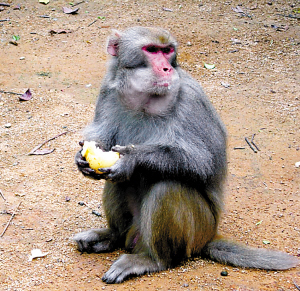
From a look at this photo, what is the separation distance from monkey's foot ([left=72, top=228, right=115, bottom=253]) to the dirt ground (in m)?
A: 0.07

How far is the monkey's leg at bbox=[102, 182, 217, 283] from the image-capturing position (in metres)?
4.63

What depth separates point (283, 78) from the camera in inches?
381

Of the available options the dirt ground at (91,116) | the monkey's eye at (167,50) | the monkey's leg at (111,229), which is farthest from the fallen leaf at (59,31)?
the monkey's eye at (167,50)

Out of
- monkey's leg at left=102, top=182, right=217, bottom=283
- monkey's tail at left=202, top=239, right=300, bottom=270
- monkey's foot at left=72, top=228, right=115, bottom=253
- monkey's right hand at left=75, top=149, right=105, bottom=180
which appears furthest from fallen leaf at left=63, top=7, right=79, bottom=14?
monkey's tail at left=202, top=239, right=300, bottom=270

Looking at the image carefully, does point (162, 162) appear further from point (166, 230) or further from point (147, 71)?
point (147, 71)

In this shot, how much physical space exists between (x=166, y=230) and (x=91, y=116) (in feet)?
12.8

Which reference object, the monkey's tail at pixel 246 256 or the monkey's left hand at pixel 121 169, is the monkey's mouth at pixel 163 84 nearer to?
the monkey's left hand at pixel 121 169

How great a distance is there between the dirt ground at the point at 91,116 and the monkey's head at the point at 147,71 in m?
1.62

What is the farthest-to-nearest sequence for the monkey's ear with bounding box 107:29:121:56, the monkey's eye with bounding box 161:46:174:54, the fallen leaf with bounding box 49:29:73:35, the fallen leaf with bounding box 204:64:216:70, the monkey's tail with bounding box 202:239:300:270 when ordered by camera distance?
1. the fallen leaf with bounding box 49:29:73:35
2. the fallen leaf with bounding box 204:64:216:70
3. the monkey's ear with bounding box 107:29:121:56
4. the monkey's tail with bounding box 202:239:300:270
5. the monkey's eye with bounding box 161:46:174:54

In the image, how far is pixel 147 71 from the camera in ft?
15.1

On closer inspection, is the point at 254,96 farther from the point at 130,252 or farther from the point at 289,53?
the point at 130,252

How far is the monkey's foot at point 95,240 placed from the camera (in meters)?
5.21

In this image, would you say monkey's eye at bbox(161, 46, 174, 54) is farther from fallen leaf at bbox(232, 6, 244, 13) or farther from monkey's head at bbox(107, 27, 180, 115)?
fallen leaf at bbox(232, 6, 244, 13)

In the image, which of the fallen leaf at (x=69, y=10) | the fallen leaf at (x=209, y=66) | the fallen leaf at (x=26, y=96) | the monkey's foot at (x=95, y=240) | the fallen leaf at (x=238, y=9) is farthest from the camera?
the fallen leaf at (x=238, y=9)
